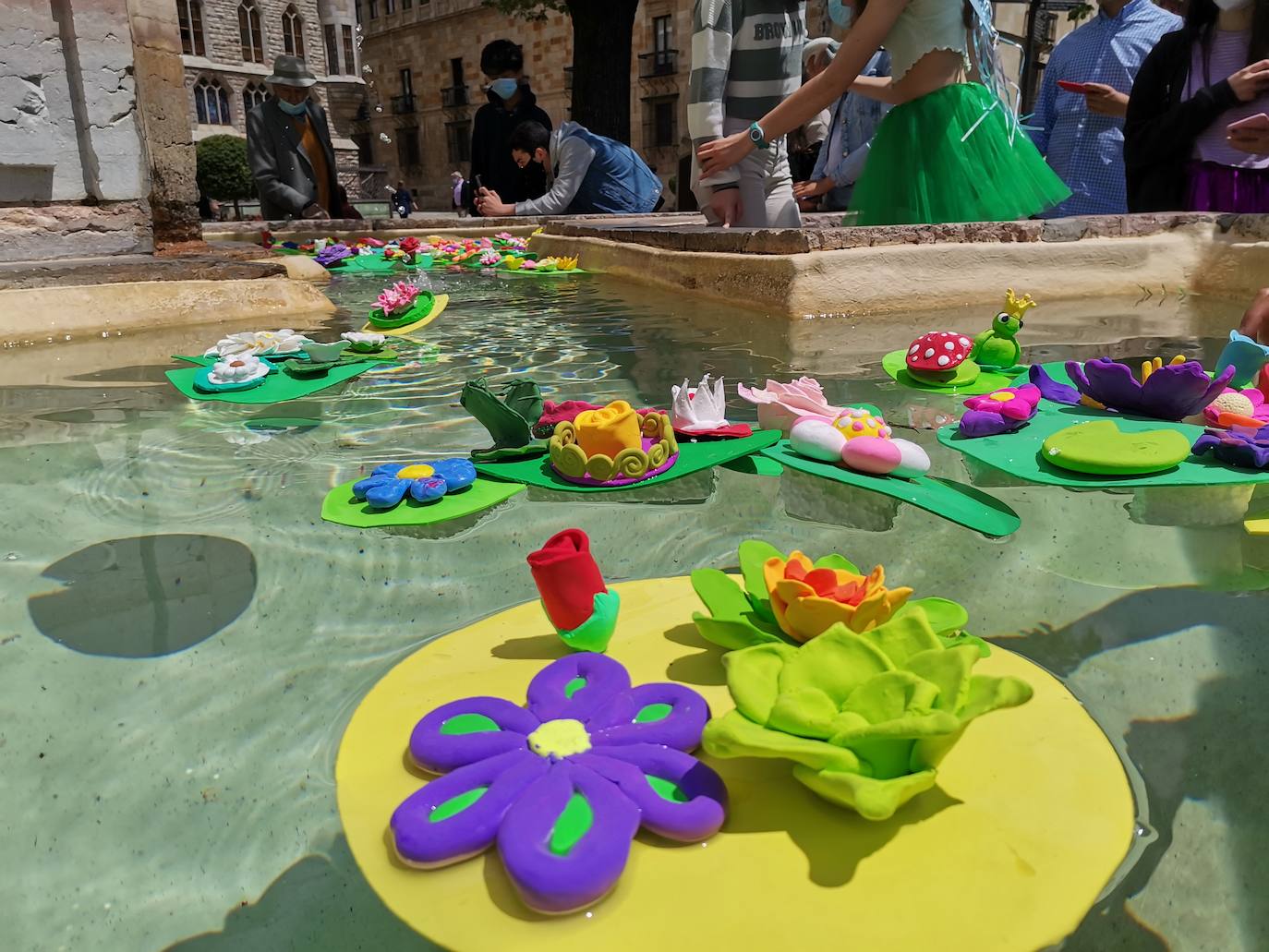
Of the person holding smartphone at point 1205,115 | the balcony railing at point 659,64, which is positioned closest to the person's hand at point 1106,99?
the person holding smartphone at point 1205,115

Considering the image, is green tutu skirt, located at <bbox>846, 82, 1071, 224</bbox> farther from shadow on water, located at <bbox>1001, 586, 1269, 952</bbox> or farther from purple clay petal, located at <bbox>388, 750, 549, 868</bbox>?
purple clay petal, located at <bbox>388, 750, 549, 868</bbox>

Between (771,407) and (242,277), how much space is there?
337 cm

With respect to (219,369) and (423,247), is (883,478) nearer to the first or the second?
(219,369)

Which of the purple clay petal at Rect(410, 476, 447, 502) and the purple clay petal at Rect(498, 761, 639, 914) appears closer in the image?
the purple clay petal at Rect(498, 761, 639, 914)

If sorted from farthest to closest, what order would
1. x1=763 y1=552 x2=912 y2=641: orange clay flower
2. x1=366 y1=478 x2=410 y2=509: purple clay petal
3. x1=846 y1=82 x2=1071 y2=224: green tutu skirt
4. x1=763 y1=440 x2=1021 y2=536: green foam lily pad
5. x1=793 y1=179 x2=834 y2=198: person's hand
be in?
x1=793 y1=179 x2=834 y2=198: person's hand, x1=846 y1=82 x2=1071 y2=224: green tutu skirt, x1=366 y1=478 x2=410 y2=509: purple clay petal, x1=763 y1=440 x2=1021 y2=536: green foam lily pad, x1=763 y1=552 x2=912 y2=641: orange clay flower

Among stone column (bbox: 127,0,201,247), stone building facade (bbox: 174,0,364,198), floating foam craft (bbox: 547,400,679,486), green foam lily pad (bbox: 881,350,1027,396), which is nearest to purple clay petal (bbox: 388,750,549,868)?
floating foam craft (bbox: 547,400,679,486)

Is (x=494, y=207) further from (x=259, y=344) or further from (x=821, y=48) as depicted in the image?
(x=259, y=344)

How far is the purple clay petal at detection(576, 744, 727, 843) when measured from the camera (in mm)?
909

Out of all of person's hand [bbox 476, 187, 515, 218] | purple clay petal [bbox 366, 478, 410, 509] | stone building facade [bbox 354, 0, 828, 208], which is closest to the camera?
purple clay petal [bbox 366, 478, 410, 509]

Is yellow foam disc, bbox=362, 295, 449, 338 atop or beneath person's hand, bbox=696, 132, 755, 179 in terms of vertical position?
beneath

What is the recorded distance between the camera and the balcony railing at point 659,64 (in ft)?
95.9

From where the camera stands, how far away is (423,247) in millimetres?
7938

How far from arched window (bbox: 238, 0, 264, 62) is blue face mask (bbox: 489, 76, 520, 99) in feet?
102

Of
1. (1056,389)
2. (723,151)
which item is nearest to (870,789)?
(1056,389)
